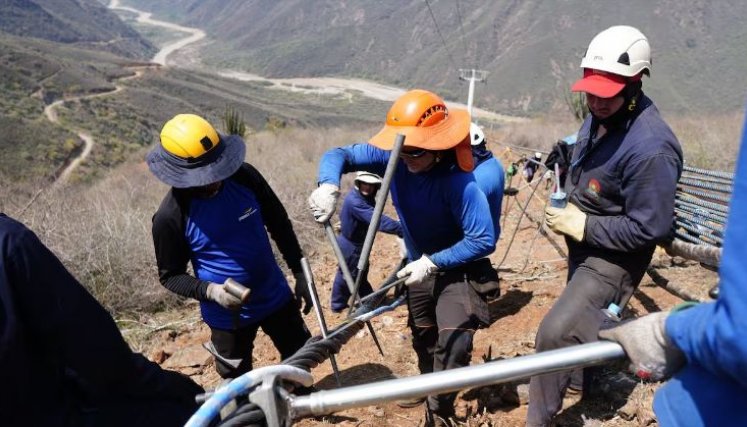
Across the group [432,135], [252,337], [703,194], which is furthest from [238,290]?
[703,194]

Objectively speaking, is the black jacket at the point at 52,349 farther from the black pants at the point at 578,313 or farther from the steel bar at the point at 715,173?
the steel bar at the point at 715,173

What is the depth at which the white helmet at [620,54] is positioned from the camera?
8.63ft

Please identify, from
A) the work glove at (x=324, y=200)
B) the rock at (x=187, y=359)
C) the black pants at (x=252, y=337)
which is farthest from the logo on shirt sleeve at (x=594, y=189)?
the rock at (x=187, y=359)

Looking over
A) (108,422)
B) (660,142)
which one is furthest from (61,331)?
(660,142)

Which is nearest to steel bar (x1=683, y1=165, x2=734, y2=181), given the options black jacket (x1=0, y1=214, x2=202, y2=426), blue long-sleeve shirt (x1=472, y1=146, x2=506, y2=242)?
blue long-sleeve shirt (x1=472, y1=146, x2=506, y2=242)

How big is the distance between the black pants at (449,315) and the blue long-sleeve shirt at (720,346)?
4.91ft

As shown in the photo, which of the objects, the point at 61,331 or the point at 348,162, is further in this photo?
the point at 348,162

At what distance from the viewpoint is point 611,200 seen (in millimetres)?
2719

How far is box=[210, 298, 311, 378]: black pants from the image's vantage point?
3.00 meters

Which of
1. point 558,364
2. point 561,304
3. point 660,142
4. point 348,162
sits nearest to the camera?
point 558,364

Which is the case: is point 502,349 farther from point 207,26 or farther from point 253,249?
point 207,26

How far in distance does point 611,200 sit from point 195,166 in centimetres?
224

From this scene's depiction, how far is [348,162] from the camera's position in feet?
10.4

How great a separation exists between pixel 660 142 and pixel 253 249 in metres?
2.24
